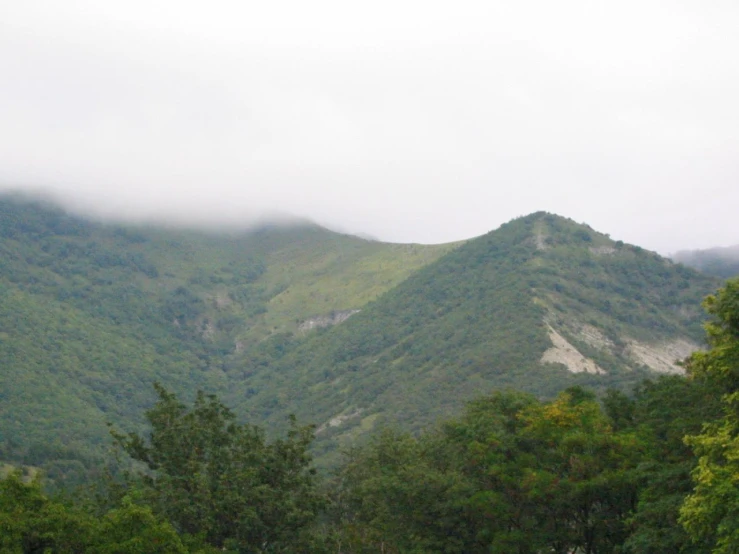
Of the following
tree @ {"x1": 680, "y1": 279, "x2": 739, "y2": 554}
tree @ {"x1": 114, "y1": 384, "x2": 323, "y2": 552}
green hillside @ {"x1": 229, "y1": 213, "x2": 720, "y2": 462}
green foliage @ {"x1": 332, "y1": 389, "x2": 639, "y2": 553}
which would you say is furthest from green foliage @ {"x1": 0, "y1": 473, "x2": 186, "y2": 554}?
green hillside @ {"x1": 229, "y1": 213, "x2": 720, "y2": 462}

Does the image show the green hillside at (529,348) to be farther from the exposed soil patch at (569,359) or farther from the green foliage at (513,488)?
the green foliage at (513,488)

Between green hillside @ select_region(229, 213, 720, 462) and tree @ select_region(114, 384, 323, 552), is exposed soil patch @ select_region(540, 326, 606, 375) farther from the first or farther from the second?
tree @ select_region(114, 384, 323, 552)

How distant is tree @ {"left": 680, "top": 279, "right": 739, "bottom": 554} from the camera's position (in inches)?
892

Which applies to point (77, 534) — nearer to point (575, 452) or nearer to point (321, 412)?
point (575, 452)

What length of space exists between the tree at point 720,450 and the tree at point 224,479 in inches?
725

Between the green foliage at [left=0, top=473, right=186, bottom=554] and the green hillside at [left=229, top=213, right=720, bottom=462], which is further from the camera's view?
the green hillside at [left=229, top=213, right=720, bottom=462]

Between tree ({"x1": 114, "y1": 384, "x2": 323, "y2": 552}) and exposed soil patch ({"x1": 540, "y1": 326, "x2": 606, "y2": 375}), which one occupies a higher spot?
tree ({"x1": 114, "y1": 384, "x2": 323, "y2": 552})

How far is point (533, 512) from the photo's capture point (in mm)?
37844

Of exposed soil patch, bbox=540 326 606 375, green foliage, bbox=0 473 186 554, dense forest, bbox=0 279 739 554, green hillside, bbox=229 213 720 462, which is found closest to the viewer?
green foliage, bbox=0 473 186 554

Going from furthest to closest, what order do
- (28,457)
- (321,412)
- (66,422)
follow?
(321,412) < (66,422) < (28,457)

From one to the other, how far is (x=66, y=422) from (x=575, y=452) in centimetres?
14390

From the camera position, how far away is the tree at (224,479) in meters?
35.3

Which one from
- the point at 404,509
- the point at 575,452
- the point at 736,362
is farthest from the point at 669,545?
the point at 404,509

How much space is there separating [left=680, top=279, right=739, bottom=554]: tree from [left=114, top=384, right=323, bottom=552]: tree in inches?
725
